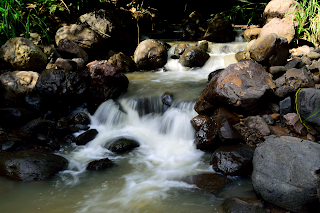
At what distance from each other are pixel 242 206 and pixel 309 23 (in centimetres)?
704

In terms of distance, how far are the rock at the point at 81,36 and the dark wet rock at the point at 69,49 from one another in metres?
0.49

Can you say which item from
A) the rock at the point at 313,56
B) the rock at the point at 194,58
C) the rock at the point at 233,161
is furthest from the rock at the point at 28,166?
the rock at the point at 313,56

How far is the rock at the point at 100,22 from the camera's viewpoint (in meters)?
8.89

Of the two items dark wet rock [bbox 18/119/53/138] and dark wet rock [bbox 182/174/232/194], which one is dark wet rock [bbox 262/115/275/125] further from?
dark wet rock [bbox 18/119/53/138]

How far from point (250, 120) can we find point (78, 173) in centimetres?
341

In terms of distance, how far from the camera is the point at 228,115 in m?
4.76

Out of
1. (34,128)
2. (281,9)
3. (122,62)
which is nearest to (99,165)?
(34,128)

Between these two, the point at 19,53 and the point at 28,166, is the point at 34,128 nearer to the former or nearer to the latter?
the point at 28,166

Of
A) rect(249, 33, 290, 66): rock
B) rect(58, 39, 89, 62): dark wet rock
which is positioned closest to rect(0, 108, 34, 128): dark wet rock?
rect(58, 39, 89, 62): dark wet rock

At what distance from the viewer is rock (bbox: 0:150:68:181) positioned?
141 inches

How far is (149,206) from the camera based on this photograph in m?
3.11

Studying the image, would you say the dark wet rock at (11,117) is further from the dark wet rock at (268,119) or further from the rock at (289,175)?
the dark wet rock at (268,119)

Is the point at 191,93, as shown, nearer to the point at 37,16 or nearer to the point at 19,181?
the point at 19,181

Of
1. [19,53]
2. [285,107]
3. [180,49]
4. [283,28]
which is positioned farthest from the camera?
[180,49]
